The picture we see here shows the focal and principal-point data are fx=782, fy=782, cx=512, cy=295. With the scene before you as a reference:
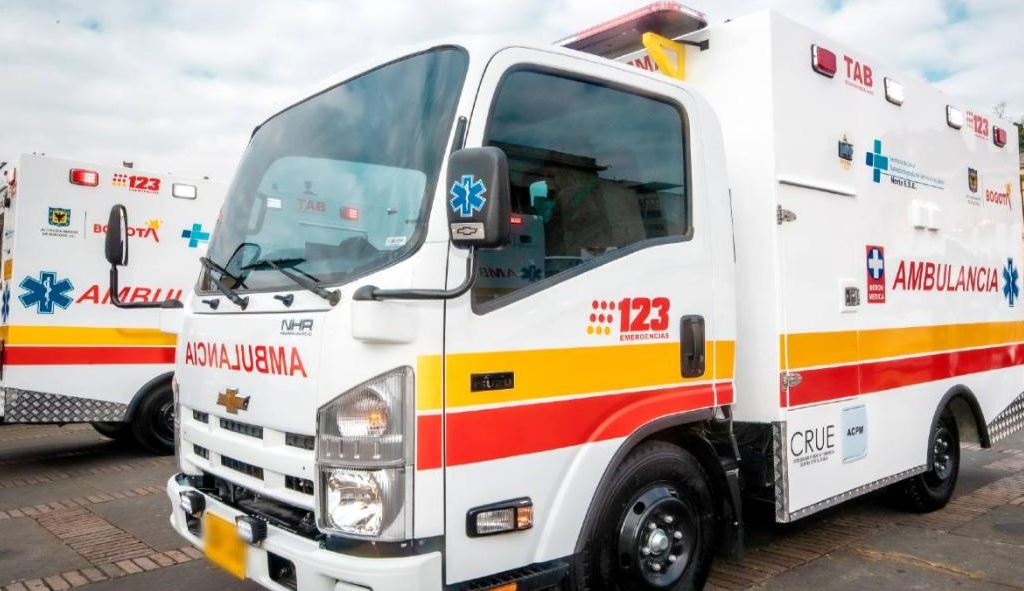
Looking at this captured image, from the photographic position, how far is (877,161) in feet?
15.2

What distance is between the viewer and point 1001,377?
5789 millimetres

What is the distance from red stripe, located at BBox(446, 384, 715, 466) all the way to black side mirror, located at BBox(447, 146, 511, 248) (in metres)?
0.64

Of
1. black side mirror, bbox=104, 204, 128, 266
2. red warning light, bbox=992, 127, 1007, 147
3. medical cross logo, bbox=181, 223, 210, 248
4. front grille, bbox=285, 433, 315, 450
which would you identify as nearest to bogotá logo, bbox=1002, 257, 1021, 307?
red warning light, bbox=992, 127, 1007, 147

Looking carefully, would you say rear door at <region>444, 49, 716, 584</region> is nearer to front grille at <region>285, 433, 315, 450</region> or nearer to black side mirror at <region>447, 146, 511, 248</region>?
black side mirror at <region>447, 146, 511, 248</region>

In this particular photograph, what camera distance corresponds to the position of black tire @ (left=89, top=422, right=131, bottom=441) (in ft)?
26.6

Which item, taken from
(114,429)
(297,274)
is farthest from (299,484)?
(114,429)

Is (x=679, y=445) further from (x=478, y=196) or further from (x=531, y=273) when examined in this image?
(x=478, y=196)

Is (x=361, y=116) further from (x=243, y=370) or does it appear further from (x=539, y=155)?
(x=243, y=370)

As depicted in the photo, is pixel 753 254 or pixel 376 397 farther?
pixel 753 254

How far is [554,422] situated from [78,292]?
605 cm

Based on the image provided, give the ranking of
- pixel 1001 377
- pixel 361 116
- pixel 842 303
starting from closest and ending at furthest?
1. pixel 361 116
2. pixel 842 303
3. pixel 1001 377

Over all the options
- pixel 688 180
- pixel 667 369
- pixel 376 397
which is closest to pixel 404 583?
pixel 376 397

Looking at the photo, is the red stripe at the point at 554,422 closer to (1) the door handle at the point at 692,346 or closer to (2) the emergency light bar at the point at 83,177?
(1) the door handle at the point at 692,346

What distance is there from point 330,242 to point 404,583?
4.14 feet
